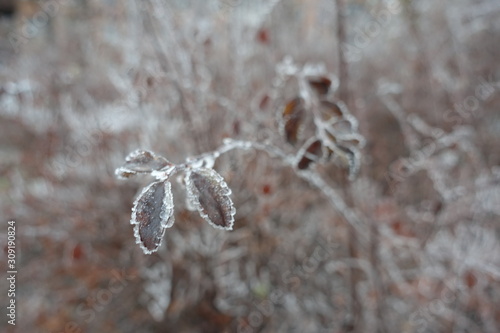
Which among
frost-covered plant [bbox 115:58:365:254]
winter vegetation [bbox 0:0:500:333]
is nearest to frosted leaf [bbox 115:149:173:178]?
frost-covered plant [bbox 115:58:365:254]

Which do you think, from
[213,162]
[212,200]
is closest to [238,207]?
[213,162]

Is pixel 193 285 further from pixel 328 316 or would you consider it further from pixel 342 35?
pixel 342 35

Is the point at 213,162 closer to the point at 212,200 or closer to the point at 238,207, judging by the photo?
the point at 212,200

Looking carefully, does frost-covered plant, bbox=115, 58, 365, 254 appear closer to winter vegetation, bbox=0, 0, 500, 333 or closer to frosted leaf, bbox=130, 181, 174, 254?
frosted leaf, bbox=130, 181, 174, 254

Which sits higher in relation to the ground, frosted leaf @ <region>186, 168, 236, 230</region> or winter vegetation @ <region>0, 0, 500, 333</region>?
winter vegetation @ <region>0, 0, 500, 333</region>

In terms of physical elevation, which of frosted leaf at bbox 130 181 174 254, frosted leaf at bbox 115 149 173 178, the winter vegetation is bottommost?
frosted leaf at bbox 130 181 174 254

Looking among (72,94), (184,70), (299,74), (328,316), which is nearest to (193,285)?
(328,316)

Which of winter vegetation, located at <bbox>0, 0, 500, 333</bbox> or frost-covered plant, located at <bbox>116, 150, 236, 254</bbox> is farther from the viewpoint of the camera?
winter vegetation, located at <bbox>0, 0, 500, 333</bbox>

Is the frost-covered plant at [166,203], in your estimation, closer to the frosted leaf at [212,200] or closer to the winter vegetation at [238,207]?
the frosted leaf at [212,200]
